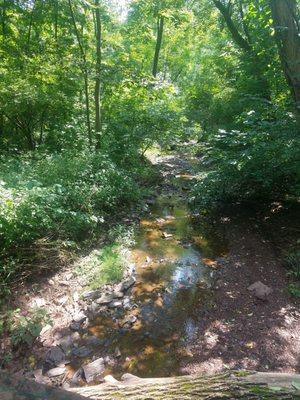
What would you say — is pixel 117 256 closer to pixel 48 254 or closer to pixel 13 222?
pixel 48 254

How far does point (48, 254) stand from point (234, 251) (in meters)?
3.81

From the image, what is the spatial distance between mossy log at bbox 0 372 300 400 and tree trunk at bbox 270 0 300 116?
4305 millimetres

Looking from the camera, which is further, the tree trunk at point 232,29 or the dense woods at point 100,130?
the tree trunk at point 232,29

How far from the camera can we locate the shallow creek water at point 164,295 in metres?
4.36

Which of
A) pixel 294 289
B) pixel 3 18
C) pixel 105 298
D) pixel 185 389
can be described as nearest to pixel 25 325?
pixel 105 298

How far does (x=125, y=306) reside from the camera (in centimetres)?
534

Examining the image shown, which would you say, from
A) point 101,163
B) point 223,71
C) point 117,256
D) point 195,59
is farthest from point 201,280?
point 195,59

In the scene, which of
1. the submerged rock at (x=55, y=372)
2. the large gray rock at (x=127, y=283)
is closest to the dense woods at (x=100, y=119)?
the large gray rock at (x=127, y=283)

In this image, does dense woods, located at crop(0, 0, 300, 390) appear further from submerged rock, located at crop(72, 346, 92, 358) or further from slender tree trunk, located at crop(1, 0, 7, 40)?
submerged rock, located at crop(72, 346, 92, 358)

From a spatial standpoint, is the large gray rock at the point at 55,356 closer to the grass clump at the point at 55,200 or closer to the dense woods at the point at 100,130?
the dense woods at the point at 100,130

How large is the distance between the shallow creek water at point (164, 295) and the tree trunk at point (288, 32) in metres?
3.55

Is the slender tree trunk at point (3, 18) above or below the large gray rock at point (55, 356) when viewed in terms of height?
above

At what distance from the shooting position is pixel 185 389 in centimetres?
282

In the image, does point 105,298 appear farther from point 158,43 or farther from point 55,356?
point 158,43
